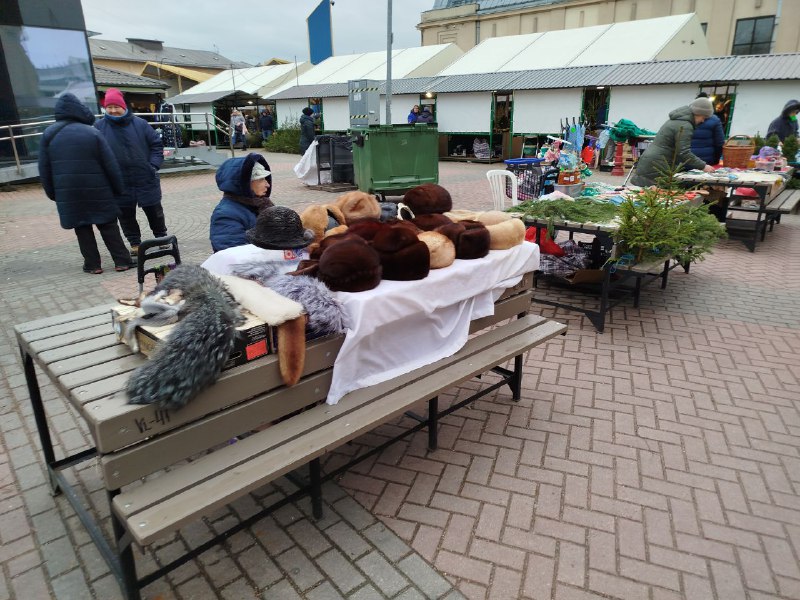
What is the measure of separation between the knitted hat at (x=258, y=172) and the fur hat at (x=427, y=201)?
102 centimetres

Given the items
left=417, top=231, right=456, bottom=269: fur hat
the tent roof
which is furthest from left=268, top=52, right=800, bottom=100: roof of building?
left=417, top=231, right=456, bottom=269: fur hat

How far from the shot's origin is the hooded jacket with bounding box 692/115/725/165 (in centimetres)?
788

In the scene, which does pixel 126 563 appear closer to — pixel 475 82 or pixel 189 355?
pixel 189 355

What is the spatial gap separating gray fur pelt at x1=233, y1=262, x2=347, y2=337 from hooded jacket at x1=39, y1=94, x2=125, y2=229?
4.57 m

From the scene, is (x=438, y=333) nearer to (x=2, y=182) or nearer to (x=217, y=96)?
(x=2, y=182)

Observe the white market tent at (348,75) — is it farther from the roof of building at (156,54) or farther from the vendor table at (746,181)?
the roof of building at (156,54)

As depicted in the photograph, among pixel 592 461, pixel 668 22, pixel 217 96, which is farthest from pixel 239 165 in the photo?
pixel 217 96

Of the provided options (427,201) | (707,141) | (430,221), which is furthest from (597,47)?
(430,221)

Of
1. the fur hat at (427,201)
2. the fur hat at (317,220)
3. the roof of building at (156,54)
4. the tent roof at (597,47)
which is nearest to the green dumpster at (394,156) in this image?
the fur hat at (427,201)

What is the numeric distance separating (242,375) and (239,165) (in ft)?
6.36

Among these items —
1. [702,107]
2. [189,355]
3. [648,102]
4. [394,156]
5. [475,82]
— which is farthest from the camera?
[475,82]

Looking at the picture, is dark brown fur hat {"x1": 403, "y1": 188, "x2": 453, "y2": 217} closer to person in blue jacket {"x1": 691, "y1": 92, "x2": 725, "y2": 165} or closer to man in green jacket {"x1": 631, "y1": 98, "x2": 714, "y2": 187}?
man in green jacket {"x1": 631, "y1": 98, "x2": 714, "y2": 187}

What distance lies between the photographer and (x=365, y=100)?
13.6 metres

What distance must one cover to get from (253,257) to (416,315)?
90cm
